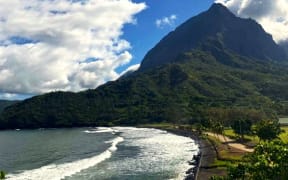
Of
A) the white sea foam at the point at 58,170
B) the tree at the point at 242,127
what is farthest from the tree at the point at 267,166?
the tree at the point at 242,127

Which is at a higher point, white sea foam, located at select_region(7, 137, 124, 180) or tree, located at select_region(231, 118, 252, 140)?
tree, located at select_region(231, 118, 252, 140)

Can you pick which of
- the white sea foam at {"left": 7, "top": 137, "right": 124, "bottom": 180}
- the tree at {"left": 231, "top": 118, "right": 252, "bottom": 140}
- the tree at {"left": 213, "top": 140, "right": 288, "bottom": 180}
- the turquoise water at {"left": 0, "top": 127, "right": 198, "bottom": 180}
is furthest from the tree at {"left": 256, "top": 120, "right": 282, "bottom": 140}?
the tree at {"left": 213, "top": 140, "right": 288, "bottom": 180}

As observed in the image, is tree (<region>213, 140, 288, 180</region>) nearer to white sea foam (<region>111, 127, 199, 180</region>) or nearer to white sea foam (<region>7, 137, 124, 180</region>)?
white sea foam (<region>111, 127, 199, 180</region>)

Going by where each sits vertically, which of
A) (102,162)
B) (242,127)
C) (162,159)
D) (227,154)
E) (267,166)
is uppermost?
(242,127)

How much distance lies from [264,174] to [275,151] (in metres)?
5.02

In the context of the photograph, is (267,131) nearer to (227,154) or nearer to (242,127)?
(227,154)

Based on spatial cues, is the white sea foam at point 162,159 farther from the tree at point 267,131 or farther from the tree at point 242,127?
the tree at point 267,131

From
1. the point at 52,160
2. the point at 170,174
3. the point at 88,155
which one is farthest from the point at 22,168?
the point at 170,174

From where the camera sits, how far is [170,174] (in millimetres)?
117312

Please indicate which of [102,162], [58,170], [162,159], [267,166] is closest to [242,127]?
[162,159]

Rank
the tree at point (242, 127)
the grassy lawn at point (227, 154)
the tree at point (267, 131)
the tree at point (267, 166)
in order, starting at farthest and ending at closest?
the tree at point (242, 127) → the tree at point (267, 131) → the grassy lawn at point (227, 154) → the tree at point (267, 166)

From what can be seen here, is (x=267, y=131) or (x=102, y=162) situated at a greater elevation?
(x=267, y=131)

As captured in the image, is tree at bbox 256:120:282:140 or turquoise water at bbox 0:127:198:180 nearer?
turquoise water at bbox 0:127:198:180

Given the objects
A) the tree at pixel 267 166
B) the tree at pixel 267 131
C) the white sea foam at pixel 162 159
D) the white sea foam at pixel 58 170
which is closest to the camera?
the tree at pixel 267 166
